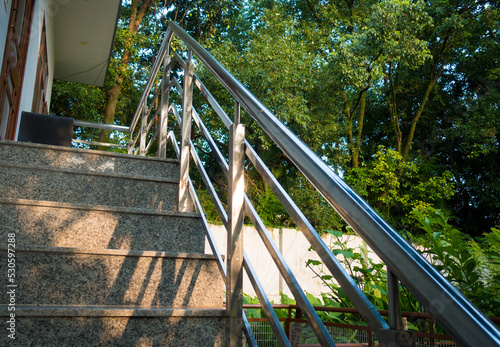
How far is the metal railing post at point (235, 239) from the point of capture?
119 centimetres

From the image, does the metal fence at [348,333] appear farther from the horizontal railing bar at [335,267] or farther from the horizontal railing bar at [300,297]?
the horizontal railing bar at [335,267]

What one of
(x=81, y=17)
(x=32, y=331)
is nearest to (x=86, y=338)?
(x=32, y=331)

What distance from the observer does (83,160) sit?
7.46ft

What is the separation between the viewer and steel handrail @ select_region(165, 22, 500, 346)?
0.44 m

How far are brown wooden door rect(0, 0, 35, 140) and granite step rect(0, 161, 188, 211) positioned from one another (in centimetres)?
107

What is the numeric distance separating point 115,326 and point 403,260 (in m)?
0.91

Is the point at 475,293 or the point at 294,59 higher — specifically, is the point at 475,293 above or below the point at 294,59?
below

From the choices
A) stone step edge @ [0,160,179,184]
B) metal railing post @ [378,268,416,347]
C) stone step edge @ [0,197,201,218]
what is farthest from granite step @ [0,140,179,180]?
metal railing post @ [378,268,416,347]

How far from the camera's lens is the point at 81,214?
5.39ft

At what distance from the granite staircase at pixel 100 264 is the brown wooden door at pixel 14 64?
859 millimetres

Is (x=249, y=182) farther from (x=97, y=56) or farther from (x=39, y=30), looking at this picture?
(x=39, y=30)

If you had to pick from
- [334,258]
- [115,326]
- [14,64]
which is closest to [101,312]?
[115,326]

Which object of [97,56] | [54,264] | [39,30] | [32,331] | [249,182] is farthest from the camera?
[249,182]

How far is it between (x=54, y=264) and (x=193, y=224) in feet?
1.96
